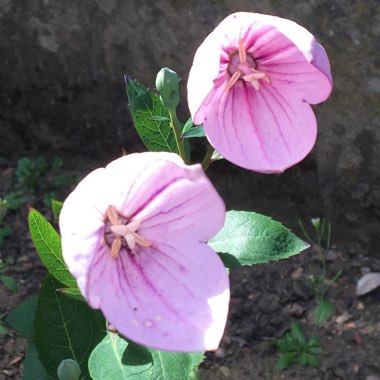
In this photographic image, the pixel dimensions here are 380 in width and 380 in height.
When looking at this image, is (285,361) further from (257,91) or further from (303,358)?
(257,91)

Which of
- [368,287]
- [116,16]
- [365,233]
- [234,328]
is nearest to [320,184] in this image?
[365,233]

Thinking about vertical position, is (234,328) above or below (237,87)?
below

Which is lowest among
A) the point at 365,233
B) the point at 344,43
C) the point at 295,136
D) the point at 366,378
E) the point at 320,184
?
the point at 366,378

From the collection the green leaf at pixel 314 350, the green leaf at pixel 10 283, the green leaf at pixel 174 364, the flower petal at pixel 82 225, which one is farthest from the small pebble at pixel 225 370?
the flower petal at pixel 82 225

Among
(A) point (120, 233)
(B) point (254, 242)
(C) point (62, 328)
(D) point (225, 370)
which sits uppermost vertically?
(A) point (120, 233)

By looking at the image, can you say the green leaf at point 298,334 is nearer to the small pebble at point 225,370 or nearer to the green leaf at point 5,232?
the small pebble at point 225,370

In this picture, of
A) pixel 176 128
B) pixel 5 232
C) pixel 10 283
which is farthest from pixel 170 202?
pixel 5 232

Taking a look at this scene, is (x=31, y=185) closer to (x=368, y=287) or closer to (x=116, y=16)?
(x=116, y=16)
